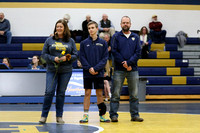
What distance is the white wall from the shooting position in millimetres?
15867

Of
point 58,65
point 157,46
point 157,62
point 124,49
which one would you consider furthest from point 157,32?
point 58,65

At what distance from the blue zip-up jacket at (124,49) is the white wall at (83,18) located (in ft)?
32.4

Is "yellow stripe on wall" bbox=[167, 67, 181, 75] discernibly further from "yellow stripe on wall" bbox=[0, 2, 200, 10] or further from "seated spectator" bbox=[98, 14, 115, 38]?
"yellow stripe on wall" bbox=[0, 2, 200, 10]

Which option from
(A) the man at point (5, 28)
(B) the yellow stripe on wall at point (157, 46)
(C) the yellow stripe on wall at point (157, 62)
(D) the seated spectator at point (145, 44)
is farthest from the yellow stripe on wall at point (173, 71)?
(A) the man at point (5, 28)

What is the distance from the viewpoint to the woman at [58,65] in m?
5.86

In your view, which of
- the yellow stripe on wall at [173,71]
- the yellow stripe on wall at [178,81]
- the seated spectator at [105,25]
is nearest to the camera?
the yellow stripe on wall at [178,81]

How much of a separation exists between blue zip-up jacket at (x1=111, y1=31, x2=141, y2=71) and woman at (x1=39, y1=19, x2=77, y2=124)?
0.71m

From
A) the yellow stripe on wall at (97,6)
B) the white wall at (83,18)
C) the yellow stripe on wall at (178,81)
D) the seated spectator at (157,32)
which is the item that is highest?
the yellow stripe on wall at (97,6)

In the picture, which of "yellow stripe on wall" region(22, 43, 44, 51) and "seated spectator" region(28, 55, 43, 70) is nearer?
"seated spectator" region(28, 55, 43, 70)

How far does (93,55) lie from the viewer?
610 centimetres

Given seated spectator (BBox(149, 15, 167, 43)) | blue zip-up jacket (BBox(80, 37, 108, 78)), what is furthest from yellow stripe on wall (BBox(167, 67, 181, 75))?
blue zip-up jacket (BBox(80, 37, 108, 78))

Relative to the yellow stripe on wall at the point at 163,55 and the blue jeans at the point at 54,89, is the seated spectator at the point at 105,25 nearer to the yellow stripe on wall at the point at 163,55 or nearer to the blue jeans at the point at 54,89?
the yellow stripe on wall at the point at 163,55

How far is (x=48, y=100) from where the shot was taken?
19.3 feet

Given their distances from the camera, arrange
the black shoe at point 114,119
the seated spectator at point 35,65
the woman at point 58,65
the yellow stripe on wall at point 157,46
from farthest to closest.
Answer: the yellow stripe on wall at point 157,46 → the seated spectator at point 35,65 → the black shoe at point 114,119 → the woman at point 58,65
